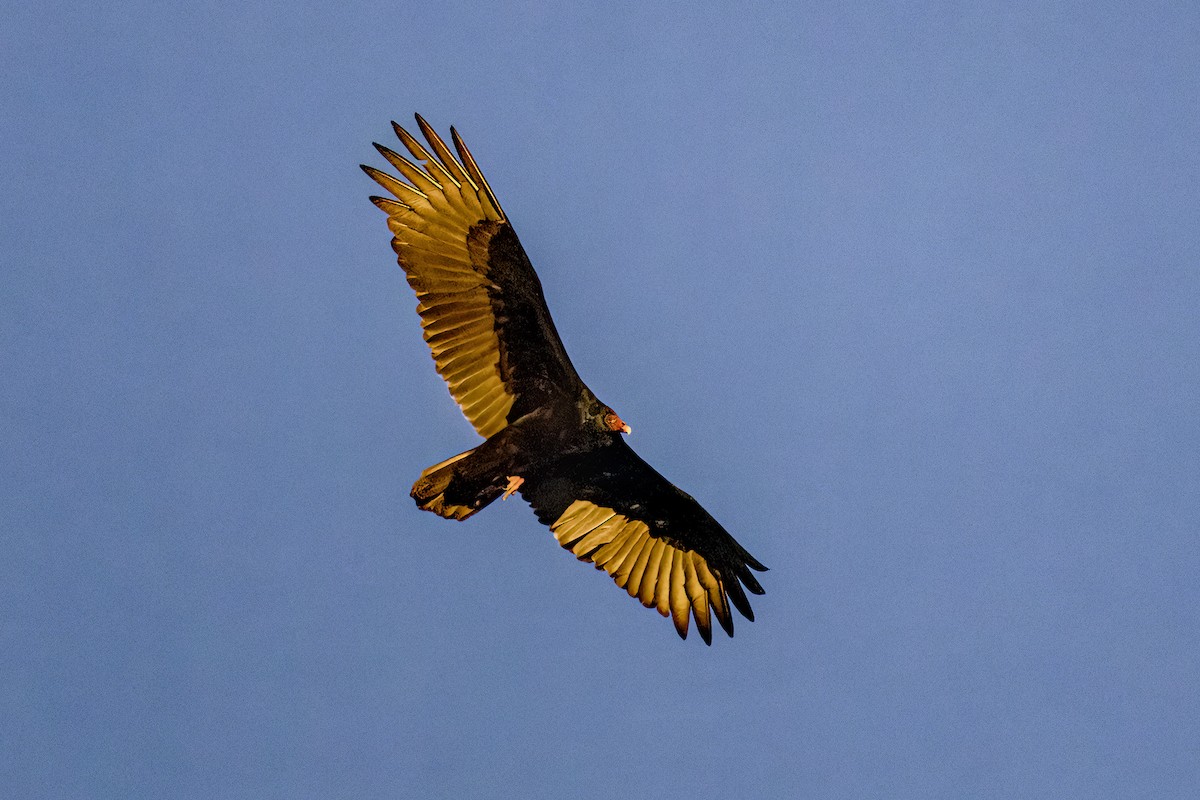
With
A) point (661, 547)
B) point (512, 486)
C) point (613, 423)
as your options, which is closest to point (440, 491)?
point (512, 486)

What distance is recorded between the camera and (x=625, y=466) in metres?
13.2

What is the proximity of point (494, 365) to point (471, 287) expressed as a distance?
0.73m

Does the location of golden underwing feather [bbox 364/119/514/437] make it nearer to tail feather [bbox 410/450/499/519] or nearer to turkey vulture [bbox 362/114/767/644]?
turkey vulture [bbox 362/114/767/644]

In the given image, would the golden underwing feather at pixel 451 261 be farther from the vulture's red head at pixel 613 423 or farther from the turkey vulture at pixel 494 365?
the vulture's red head at pixel 613 423

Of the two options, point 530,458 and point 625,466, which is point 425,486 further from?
point 625,466

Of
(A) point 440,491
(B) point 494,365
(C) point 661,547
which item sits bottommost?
(A) point 440,491

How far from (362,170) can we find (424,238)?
0.77 meters

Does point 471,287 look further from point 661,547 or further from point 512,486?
point 661,547

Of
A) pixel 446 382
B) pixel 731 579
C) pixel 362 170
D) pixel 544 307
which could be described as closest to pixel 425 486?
pixel 446 382

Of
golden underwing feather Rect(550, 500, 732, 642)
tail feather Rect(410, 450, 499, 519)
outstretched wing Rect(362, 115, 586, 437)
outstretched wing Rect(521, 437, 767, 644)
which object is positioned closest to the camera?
tail feather Rect(410, 450, 499, 519)

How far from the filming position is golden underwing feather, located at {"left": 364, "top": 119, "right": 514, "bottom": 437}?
11.9 metres

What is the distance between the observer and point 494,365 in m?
12.4

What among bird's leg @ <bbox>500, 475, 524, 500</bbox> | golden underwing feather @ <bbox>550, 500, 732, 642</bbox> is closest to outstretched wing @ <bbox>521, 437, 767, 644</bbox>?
golden underwing feather @ <bbox>550, 500, 732, 642</bbox>

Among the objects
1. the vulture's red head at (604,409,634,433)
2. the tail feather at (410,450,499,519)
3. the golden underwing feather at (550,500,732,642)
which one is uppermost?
the vulture's red head at (604,409,634,433)
